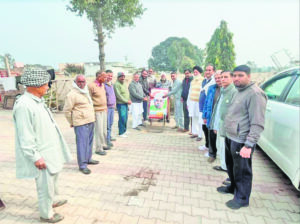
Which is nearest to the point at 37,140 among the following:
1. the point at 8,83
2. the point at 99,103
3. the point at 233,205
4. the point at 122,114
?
the point at 99,103

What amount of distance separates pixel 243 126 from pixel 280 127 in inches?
44.1

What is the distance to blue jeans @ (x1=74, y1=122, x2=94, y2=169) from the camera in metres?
3.42

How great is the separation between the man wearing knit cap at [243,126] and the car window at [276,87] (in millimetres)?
1711


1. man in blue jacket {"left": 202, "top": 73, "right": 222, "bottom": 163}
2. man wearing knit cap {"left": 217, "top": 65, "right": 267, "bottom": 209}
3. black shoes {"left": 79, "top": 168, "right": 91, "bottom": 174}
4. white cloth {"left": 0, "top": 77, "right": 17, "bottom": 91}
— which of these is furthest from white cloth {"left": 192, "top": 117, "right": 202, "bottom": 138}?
white cloth {"left": 0, "top": 77, "right": 17, "bottom": 91}

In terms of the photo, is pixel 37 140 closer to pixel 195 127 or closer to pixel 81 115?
pixel 81 115

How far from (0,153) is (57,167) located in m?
3.50

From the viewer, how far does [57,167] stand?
84.3 inches

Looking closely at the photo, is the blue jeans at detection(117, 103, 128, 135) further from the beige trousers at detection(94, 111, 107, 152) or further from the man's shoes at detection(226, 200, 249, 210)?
the man's shoes at detection(226, 200, 249, 210)

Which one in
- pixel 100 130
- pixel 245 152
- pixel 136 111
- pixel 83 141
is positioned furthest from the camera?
pixel 136 111

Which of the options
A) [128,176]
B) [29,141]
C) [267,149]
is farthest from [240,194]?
[29,141]

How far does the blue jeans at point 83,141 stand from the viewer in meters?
3.42

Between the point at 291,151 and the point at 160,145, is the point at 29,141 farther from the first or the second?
the point at 160,145

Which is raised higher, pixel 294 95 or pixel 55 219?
pixel 294 95

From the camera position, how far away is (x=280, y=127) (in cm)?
300
